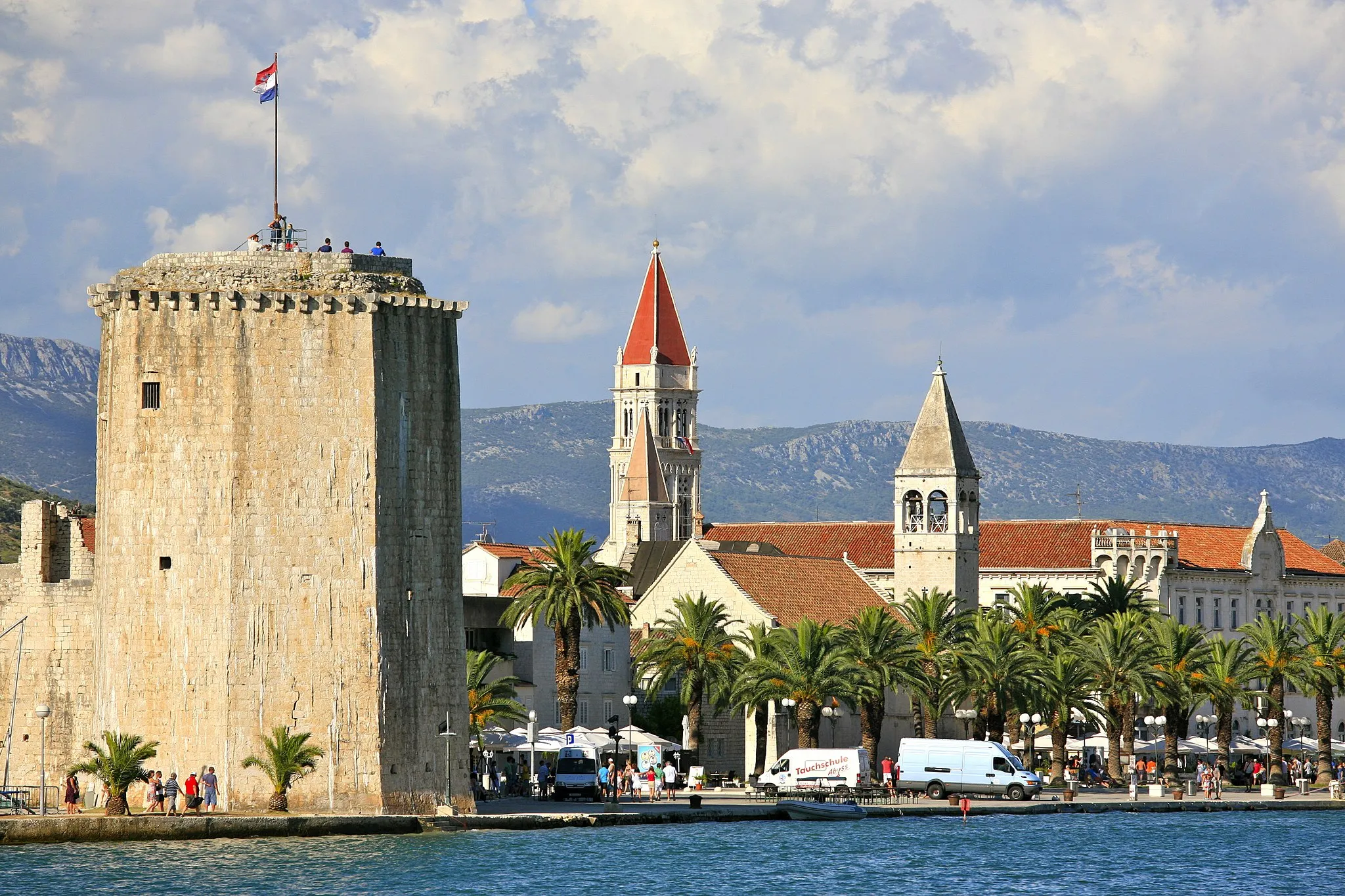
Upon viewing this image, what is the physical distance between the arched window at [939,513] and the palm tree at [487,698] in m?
33.9

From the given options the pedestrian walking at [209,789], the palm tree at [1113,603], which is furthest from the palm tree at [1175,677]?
the pedestrian walking at [209,789]

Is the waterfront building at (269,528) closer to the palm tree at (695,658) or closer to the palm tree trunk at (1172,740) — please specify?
the palm tree at (695,658)

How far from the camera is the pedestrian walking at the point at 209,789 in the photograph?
4434 cm

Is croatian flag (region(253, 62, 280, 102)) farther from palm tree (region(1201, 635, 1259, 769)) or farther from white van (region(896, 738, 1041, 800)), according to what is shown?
palm tree (region(1201, 635, 1259, 769))

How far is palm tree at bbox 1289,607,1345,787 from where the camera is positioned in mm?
79438

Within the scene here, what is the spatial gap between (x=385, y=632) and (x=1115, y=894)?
1508 centimetres

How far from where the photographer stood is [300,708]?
1766 inches

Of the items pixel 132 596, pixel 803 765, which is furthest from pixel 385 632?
pixel 803 765

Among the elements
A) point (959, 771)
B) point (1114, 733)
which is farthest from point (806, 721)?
point (1114, 733)

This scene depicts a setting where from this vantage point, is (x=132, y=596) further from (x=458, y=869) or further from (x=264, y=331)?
(x=458, y=869)

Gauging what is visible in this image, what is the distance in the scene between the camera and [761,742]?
7769 centimetres

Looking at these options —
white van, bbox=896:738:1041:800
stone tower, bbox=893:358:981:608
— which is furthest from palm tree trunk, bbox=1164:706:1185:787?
stone tower, bbox=893:358:981:608

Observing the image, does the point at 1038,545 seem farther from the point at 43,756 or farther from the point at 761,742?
the point at 43,756

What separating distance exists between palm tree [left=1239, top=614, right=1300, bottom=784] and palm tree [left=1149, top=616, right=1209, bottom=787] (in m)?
1.83
